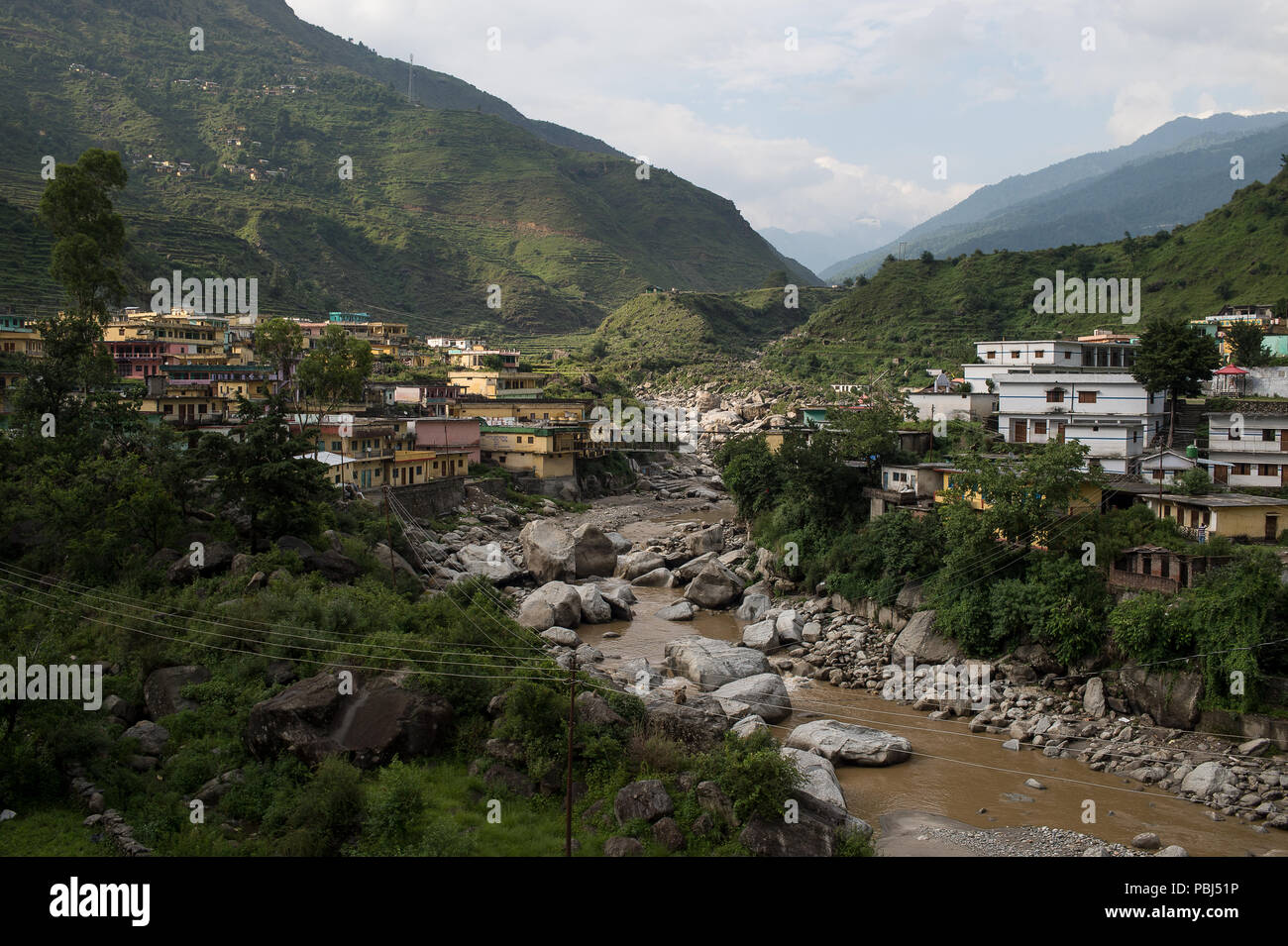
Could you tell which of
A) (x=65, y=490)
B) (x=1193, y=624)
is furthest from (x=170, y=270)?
(x=1193, y=624)

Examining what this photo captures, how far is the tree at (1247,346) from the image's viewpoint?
41222 mm

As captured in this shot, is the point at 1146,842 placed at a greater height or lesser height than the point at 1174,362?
lesser

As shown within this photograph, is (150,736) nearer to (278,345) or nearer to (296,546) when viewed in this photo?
(296,546)

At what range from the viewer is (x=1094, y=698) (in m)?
21.0

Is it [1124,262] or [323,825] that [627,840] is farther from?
[1124,262]

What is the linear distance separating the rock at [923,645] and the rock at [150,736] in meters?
17.7

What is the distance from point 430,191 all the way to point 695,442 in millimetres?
108545

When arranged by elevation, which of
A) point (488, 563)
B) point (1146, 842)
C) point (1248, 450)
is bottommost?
point (1146, 842)

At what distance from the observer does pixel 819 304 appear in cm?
13175

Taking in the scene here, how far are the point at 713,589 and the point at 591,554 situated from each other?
19.5 ft

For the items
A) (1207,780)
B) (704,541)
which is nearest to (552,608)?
(704,541)

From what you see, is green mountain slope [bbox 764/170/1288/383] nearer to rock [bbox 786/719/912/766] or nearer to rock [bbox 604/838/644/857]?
rock [bbox 786/719/912/766]

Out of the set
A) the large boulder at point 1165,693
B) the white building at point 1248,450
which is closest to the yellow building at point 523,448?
the white building at point 1248,450
